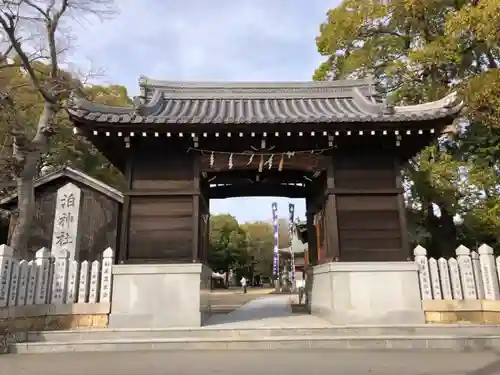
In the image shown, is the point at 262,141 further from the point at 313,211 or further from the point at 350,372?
the point at 350,372

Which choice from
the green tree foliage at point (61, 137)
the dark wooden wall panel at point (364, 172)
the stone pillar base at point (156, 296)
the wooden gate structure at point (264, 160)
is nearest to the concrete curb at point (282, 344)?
the stone pillar base at point (156, 296)

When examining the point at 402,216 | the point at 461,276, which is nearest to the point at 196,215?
the point at 402,216

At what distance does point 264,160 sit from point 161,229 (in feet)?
10.3

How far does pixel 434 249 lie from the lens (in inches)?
637

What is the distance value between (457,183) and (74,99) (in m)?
12.2

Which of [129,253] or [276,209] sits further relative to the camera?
[276,209]

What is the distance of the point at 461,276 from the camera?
30.7 feet

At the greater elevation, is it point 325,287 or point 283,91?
point 283,91

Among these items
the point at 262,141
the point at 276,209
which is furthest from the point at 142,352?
the point at 276,209

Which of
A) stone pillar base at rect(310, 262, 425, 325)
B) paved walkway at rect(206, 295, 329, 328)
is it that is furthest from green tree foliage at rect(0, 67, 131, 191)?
stone pillar base at rect(310, 262, 425, 325)

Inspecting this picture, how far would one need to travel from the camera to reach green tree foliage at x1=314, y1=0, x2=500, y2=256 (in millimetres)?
12328

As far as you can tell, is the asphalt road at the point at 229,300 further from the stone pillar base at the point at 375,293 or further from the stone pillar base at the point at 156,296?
the stone pillar base at the point at 375,293

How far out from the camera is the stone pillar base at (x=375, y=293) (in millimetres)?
9039

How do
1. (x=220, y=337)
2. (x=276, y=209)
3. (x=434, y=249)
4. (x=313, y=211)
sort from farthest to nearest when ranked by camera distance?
(x=276, y=209)
(x=434, y=249)
(x=313, y=211)
(x=220, y=337)
